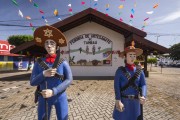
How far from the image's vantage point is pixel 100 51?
42.0 ft

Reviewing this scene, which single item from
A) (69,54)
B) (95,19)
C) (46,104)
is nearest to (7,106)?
(46,104)

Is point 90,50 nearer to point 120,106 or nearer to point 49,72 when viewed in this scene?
point 120,106

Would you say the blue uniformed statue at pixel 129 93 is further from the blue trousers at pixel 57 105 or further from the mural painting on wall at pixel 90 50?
the mural painting on wall at pixel 90 50

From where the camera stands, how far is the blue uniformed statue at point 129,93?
9.45 ft

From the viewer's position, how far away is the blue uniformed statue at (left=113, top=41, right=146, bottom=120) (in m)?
2.88

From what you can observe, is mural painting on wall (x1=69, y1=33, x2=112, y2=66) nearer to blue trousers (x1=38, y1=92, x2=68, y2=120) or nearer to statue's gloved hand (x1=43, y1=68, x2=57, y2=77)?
blue trousers (x1=38, y1=92, x2=68, y2=120)

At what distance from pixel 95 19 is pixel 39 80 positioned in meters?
10.6

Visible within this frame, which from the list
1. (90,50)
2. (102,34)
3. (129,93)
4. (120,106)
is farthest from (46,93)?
(102,34)

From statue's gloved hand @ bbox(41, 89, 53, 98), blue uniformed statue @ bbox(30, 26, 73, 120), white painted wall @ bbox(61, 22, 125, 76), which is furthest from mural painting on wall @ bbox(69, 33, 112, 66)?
statue's gloved hand @ bbox(41, 89, 53, 98)

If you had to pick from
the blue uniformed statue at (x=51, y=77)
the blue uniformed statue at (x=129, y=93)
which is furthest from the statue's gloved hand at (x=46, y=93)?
the blue uniformed statue at (x=129, y=93)

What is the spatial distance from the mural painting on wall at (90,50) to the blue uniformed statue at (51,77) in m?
9.89

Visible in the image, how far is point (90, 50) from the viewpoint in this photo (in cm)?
1281

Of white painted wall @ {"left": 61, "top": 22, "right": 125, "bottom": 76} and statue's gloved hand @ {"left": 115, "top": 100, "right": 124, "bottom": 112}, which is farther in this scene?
white painted wall @ {"left": 61, "top": 22, "right": 125, "bottom": 76}

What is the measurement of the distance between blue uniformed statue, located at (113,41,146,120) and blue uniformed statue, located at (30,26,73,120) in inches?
36.4
